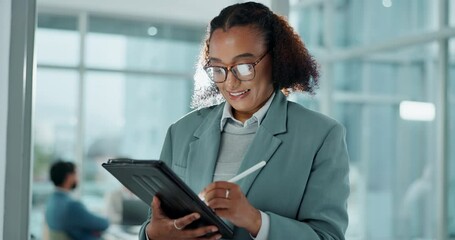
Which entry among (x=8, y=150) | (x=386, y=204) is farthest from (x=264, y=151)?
(x=386, y=204)

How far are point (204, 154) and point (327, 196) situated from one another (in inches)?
13.9

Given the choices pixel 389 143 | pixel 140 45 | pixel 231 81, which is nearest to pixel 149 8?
pixel 140 45

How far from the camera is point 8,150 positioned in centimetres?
193

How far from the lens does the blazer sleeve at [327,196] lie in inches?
66.2

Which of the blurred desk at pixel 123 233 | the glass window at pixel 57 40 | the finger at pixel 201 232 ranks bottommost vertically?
the blurred desk at pixel 123 233

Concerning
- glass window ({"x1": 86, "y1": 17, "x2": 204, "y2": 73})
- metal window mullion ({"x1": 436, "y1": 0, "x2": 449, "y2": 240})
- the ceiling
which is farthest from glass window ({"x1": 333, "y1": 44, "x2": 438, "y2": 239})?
glass window ({"x1": 86, "y1": 17, "x2": 204, "y2": 73})

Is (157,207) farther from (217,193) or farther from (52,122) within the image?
(52,122)

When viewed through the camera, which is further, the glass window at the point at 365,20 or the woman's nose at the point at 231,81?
the glass window at the point at 365,20

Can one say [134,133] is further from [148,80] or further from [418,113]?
[418,113]

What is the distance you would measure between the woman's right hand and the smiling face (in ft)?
1.14

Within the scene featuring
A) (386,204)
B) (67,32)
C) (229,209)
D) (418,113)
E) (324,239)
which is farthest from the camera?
(67,32)

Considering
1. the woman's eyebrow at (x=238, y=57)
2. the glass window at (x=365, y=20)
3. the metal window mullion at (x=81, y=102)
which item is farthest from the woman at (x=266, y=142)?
the metal window mullion at (x=81, y=102)

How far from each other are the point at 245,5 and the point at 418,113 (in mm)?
4460

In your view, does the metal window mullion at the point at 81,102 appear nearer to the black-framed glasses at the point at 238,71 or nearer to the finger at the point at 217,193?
the black-framed glasses at the point at 238,71
